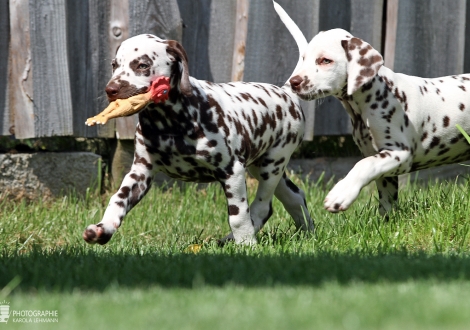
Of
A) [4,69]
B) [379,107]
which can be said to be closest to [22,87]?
[4,69]

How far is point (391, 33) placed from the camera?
775cm

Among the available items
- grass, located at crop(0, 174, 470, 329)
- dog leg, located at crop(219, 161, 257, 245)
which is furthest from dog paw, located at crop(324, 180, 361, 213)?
dog leg, located at crop(219, 161, 257, 245)

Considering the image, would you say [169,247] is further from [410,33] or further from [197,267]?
[410,33]

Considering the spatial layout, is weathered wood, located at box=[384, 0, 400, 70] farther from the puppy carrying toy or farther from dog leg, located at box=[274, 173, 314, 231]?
the puppy carrying toy

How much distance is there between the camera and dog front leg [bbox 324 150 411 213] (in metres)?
5.23

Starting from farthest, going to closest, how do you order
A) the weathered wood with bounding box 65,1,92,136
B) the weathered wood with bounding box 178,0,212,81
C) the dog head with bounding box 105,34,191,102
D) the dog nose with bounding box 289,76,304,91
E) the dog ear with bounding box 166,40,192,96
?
the weathered wood with bounding box 178,0,212,81, the weathered wood with bounding box 65,1,92,136, the dog nose with bounding box 289,76,304,91, the dog ear with bounding box 166,40,192,96, the dog head with bounding box 105,34,191,102

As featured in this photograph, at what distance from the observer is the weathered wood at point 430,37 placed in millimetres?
7770

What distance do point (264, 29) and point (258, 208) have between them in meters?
2.19

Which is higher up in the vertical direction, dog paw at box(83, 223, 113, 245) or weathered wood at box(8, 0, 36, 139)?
weathered wood at box(8, 0, 36, 139)

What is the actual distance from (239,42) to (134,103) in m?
2.75

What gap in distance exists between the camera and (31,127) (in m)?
6.74

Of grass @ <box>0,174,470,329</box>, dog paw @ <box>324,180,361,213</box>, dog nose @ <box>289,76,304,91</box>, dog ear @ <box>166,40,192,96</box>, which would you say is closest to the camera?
grass @ <box>0,174,470,329</box>

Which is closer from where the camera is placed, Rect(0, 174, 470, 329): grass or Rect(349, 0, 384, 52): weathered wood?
Rect(0, 174, 470, 329): grass

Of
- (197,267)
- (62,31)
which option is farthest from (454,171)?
(197,267)
